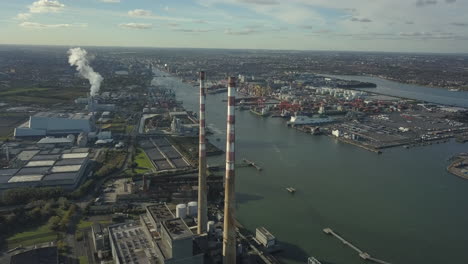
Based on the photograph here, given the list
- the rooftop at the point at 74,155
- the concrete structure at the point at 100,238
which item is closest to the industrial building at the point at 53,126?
the rooftop at the point at 74,155

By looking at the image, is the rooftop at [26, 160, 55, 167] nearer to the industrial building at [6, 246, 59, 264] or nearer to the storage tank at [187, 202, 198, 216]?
the industrial building at [6, 246, 59, 264]

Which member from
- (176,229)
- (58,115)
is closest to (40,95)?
(58,115)

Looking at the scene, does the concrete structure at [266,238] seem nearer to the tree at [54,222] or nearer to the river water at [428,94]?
the tree at [54,222]

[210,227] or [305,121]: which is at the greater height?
[305,121]

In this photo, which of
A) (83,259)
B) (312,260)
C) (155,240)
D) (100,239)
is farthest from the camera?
(100,239)

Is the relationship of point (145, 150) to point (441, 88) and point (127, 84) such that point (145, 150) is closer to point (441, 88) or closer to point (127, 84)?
point (127, 84)

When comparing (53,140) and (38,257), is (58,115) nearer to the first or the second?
(53,140)

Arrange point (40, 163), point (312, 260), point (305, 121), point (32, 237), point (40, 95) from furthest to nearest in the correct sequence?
point (40, 95) → point (305, 121) → point (40, 163) → point (32, 237) → point (312, 260)

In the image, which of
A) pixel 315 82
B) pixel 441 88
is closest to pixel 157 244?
pixel 315 82
